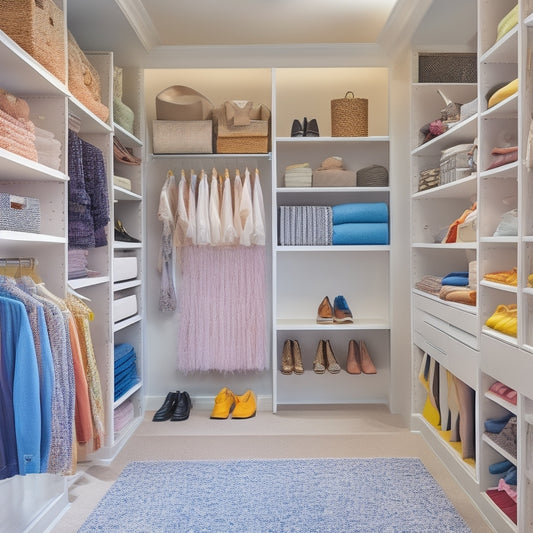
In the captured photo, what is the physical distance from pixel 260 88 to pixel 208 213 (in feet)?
3.47

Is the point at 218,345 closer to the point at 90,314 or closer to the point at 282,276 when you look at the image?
the point at 282,276

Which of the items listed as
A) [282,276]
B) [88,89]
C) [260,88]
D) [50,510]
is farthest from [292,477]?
[260,88]

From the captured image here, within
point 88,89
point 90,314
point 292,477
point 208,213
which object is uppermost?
point 88,89

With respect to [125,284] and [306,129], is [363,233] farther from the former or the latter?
[125,284]

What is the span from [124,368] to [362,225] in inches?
72.6

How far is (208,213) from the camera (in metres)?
3.90

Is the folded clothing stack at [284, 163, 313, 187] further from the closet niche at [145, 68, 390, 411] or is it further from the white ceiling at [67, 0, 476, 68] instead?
the white ceiling at [67, 0, 476, 68]

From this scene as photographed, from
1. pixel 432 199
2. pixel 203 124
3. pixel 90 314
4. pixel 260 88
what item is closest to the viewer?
pixel 90 314

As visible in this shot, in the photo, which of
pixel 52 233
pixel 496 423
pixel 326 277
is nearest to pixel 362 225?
pixel 326 277

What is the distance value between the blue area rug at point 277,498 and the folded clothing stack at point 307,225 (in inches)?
59.4

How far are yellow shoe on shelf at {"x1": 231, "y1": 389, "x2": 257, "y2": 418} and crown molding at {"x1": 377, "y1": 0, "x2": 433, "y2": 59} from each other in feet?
8.45

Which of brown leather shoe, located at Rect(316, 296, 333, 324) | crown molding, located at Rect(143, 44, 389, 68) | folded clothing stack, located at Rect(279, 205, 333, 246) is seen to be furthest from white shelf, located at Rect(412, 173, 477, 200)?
crown molding, located at Rect(143, 44, 389, 68)

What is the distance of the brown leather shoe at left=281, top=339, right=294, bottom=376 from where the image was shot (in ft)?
13.0

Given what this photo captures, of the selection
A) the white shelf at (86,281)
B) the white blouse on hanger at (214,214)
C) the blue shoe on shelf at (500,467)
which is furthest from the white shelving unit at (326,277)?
the blue shoe on shelf at (500,467)
